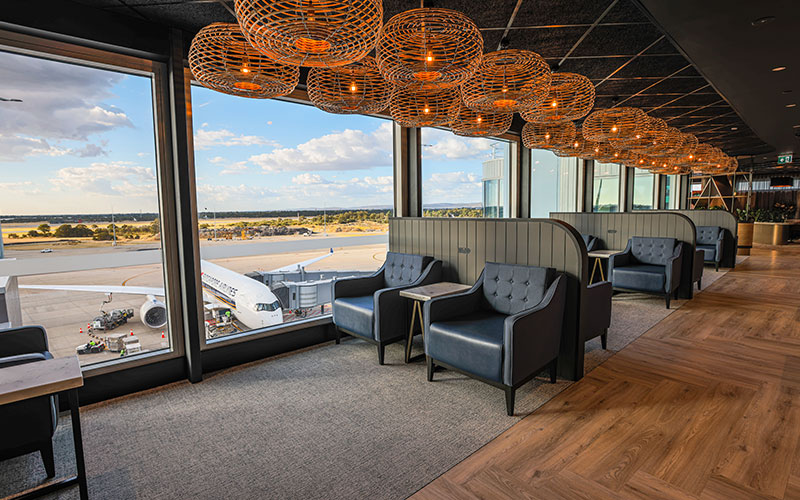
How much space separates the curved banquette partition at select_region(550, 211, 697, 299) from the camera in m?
6.55

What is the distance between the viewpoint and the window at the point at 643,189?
12055 mm

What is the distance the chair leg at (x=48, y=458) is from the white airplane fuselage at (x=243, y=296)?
1747 mm

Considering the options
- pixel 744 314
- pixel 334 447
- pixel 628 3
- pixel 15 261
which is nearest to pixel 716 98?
pixel 744 314

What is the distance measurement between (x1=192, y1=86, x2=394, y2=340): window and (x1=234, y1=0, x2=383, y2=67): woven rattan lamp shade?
2183mm

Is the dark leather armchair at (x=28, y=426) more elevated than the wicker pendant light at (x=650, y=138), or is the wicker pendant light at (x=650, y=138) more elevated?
the wicker pendant light at (x=650, y=138)

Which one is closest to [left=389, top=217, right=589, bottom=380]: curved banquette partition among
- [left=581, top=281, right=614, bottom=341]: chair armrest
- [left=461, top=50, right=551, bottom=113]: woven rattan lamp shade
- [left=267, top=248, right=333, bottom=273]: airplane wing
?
[left=581, top=281, right=614, bottom=341]: chair armrest

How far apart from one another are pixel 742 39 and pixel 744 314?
379 centimetres

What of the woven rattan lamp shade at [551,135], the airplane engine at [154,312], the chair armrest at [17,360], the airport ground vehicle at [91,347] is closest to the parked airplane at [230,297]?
the airplane engine at [154,312]

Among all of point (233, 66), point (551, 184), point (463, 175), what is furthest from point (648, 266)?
point (233, 66)

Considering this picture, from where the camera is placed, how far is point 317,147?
491 cm

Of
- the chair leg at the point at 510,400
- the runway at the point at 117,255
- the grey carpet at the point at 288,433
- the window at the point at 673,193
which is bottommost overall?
the grey carpet at the point at 288,433

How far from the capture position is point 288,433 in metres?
2.78

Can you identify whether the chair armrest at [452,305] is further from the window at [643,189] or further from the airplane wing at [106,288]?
the window at [643,189]

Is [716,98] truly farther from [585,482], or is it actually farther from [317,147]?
[585,482]
